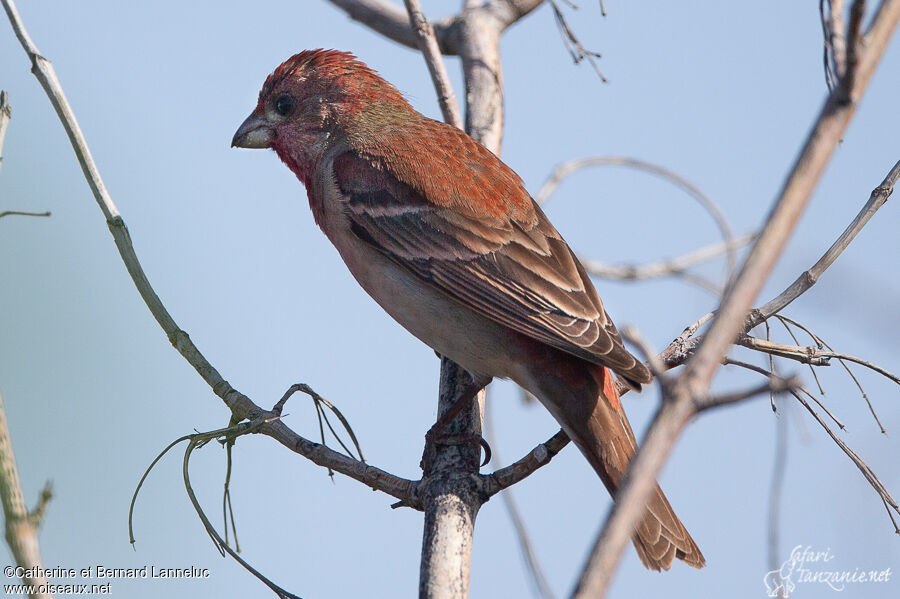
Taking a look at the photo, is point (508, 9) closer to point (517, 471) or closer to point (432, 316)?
point (432, 316)

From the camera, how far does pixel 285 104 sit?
6.01 m

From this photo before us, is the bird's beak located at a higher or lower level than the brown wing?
higher

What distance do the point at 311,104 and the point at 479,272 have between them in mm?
1988

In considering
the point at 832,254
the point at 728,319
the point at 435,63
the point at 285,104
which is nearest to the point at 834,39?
the point at 728,319

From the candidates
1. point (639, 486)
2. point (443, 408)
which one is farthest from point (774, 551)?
point (443, 408)

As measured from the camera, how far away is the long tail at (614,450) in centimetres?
393

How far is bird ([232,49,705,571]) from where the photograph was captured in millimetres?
4137

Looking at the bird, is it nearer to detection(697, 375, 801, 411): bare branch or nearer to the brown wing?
the brown wing

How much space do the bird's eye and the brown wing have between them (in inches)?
39.9

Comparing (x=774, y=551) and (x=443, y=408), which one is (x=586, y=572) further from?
(x=443, y=408)

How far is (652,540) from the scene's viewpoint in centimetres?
393

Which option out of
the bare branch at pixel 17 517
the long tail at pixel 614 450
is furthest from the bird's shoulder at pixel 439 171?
the bare branch at pixel 17 517

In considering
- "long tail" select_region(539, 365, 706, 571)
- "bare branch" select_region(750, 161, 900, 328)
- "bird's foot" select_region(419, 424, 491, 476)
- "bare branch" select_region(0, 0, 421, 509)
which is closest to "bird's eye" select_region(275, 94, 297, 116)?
"bare branch" select_region(0, 0, 421, 509)

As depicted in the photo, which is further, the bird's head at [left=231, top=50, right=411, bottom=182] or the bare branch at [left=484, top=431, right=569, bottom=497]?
the bird's head at [left=231, top=50, right=411, bottom=182]
